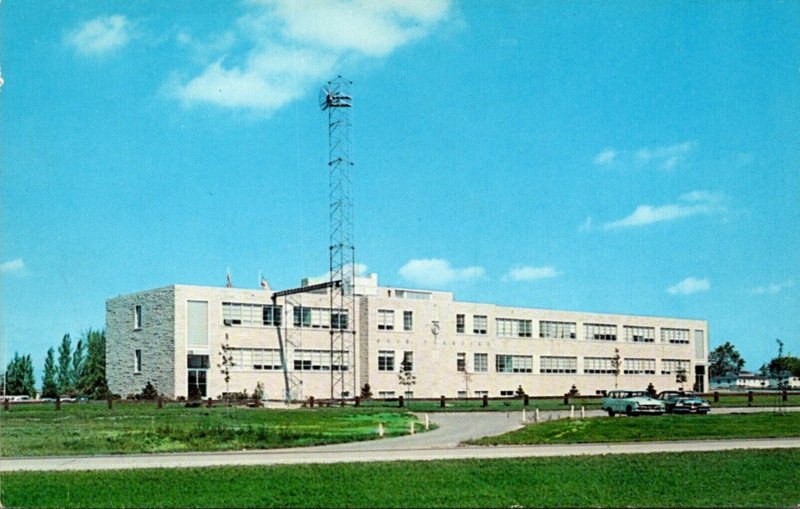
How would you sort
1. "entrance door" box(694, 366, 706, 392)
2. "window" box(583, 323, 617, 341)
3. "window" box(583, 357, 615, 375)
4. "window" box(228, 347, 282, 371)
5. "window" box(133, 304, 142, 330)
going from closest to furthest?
1. "window" box(228, 347, 282, 371)
2. "window" box(133, 304, 142, 330)
3. "window" box(583, 357, 615, 375)
4. "window" box(583, 323, 617, 341)
5. "entrance door" box(694, 366, 706, 392)

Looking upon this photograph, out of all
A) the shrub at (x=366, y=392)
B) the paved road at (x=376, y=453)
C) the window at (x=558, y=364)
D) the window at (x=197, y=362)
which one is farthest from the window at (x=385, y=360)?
the paved road at (x=376, y=453)

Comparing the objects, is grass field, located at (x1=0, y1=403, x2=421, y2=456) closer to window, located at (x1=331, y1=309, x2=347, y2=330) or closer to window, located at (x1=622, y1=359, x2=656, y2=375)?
window, located at (x1=331, y1=309, x2=347, y2=330)

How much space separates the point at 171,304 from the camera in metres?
73.4

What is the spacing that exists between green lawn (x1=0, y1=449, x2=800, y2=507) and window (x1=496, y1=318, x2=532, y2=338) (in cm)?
7056

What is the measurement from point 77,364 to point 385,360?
31.1 m

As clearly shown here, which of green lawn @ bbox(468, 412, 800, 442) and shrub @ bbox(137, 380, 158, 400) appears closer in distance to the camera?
green lawn @ bbox(468, 412, 800, 442)

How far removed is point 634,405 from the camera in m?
53.5

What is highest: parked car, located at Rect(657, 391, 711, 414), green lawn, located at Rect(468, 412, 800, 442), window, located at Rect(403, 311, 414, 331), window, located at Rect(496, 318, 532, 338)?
window, located at Rect(403, 311, 414, 331)

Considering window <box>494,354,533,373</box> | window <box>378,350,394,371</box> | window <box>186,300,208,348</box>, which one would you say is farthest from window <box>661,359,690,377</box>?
window <box>186,300,208,348</box>

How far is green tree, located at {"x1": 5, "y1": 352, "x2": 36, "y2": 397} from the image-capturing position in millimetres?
92875

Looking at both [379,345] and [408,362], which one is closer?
[379,345]

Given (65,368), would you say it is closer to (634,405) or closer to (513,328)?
(513,328)

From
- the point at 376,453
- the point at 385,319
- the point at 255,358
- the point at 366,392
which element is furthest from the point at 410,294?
the point at 376,453

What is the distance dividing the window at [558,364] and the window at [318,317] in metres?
25.4
